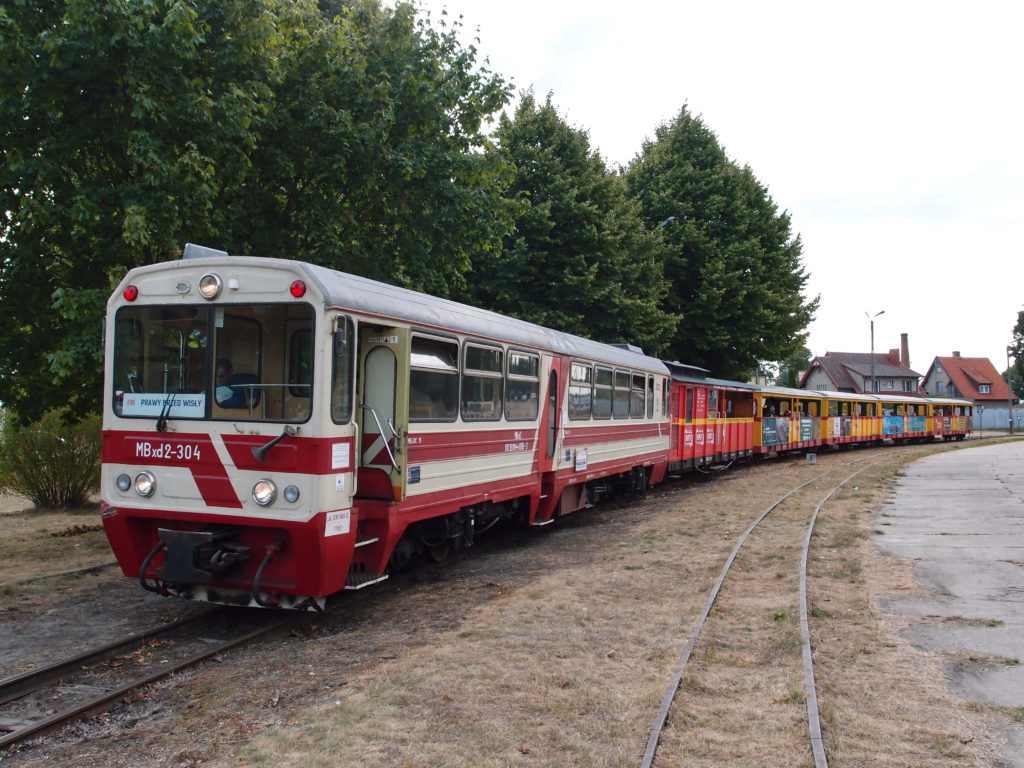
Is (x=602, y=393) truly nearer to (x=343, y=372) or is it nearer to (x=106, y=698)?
(x=343, y=372)

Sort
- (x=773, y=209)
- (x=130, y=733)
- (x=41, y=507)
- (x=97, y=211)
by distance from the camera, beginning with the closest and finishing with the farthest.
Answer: (x=130, y=733)
(x=97, y=211)
(x=41, y=507)
(x=773, y=209)

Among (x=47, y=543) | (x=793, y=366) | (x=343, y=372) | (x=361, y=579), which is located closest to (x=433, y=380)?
(x=343, y=372)

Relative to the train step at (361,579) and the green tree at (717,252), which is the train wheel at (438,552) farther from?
the green tree at (717,252)

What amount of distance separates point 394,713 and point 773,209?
96.3ft

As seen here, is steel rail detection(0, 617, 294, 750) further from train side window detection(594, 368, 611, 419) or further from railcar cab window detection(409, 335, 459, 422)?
train side window detection(594, 368, 611, 419)

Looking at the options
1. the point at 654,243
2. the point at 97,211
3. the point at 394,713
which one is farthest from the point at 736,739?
the point at 654,243

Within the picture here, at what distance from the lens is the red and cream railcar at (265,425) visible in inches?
247

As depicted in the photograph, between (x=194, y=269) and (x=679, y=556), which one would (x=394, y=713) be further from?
(x=679, y=556)

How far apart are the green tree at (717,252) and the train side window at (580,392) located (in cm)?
1531

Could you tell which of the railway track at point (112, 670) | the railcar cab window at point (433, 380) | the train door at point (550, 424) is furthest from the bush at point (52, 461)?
the railcar cab window at point (433, 380)

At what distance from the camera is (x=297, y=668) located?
5.89 meters

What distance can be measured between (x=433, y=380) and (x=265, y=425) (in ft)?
5.97

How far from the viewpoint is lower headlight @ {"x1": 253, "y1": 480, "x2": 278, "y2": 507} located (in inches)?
246

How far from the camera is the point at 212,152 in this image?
377 inches
